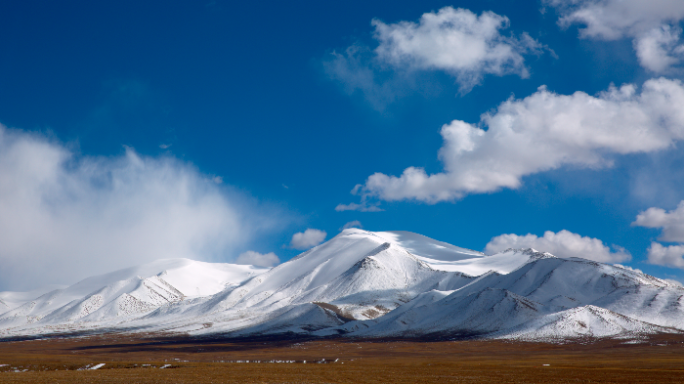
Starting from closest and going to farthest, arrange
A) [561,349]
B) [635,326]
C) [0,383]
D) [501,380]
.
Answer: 1. [0,383]
2. [501,380]
3. [561,349]
4. [635,326]

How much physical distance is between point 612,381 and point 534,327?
139539mm

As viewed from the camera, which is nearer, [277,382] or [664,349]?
[277,382]

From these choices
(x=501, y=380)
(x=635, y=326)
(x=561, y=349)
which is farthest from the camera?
(x=635, y=326)

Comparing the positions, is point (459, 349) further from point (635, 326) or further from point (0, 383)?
point (0, 383)

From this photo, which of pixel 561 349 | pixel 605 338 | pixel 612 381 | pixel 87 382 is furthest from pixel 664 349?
pixel 87 382

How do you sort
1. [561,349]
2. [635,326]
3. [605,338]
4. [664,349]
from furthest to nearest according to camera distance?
[635,326] → [605,338] → [561,349] → [664,349]

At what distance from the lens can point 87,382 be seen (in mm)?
58062

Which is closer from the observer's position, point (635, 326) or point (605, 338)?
point (605, 338)

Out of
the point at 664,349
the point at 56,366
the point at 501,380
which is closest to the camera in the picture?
the point at 501,380

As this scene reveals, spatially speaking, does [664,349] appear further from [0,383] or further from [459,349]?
[0,383]

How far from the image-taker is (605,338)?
169m

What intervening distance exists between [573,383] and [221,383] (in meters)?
38.5

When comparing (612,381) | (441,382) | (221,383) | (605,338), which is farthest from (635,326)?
(221,383)

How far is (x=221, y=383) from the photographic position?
56594 millimetres
